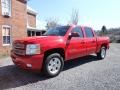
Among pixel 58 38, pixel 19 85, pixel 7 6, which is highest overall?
pixel 7 6

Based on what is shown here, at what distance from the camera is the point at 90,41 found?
8805mm

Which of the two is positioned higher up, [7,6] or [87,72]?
[7,6]

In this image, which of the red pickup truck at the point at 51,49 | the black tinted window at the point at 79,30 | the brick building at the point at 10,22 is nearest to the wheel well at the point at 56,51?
the red pickup truck at the point at 51,49

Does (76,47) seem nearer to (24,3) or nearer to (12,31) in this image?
(12,31)

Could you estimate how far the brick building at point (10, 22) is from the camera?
15.1 meters

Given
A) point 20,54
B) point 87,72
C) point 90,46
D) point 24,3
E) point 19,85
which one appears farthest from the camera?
point 24,3

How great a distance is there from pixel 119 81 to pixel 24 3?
1466 cm

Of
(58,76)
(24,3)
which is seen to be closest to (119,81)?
(58,76)

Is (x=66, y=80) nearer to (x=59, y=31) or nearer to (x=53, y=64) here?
(x=53, y=64)

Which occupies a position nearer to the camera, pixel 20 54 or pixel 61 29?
pixel 20 54

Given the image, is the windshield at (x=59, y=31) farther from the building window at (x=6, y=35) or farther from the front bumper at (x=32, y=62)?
the building window at (x=6, y=35)

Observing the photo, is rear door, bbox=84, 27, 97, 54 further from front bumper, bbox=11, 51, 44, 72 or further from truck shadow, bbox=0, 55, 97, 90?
front bumper, bbox=11, 51, 44, 72

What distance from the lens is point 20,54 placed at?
20.7 ft

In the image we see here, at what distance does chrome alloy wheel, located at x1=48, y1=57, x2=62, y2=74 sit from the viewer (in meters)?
6.51
